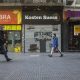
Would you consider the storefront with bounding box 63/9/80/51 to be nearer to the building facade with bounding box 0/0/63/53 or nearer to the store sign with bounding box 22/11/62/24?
the building facade with bounding box 0/0/63/53

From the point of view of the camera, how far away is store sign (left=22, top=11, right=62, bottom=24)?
3878 centimetres

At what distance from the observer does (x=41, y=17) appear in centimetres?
3894

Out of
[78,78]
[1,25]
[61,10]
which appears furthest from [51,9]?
[78,78]

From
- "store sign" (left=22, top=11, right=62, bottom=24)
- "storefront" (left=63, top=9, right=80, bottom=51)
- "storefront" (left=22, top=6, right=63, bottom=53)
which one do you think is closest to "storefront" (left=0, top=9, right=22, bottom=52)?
"storefront" (left=22, top=6, right=63, bottom=53)

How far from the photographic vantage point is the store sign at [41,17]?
1527 inches

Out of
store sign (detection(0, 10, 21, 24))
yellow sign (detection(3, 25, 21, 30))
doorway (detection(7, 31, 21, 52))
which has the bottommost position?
doorway (detection(7, 31, 21, 52))

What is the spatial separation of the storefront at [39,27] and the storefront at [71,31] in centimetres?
62

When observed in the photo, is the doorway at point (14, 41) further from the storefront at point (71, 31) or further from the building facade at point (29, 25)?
the storefront at point (71, 31)

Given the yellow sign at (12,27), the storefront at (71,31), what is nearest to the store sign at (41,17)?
the yellow sign at (12,27)

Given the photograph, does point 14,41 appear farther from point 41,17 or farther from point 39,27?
point 41,17

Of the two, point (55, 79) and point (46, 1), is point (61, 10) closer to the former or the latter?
point (46, 1)

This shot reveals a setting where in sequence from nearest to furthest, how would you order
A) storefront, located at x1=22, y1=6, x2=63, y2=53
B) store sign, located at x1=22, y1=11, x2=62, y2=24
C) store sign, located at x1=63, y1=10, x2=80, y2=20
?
store sign, located at x1=63, y1=10, x2=80, y2=20 → storefront, located at x1=22, y1=6, x2=63, y2=53 → store sign, located at x1=22, y1=11, x2=62, y2=24

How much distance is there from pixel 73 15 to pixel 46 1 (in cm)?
281

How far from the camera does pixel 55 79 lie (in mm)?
15656
